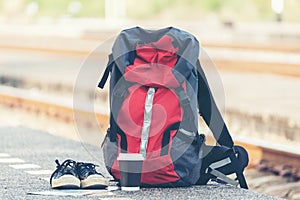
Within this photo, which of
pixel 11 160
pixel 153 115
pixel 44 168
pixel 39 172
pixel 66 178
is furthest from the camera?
pixel 11 160

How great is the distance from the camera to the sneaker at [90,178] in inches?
222

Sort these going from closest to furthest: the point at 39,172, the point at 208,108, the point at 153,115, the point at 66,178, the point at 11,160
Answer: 1. the point at 153,115
2. the point at 66,178
3. the point at 208,108
4. the point at 39,172
5. the point at 11,160

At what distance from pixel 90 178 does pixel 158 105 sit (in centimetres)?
58

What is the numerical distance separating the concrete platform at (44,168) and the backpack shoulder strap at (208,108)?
34cm

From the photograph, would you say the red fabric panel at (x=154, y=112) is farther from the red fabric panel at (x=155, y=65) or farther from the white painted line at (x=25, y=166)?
the white painted line at (x=25, y=166)

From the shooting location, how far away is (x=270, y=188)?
22.3 feet

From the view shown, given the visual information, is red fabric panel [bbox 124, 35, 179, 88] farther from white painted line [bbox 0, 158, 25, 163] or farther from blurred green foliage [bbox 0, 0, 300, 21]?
blurred green foliage [bbox 0, 0, 300, 21]

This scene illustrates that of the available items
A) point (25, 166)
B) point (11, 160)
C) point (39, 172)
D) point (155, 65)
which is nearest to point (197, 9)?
point (11, 160)

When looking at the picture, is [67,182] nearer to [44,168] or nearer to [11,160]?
[44,168]

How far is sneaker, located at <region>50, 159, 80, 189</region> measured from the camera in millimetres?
5609

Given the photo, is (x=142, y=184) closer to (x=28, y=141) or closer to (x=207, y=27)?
(x=28, y=141)

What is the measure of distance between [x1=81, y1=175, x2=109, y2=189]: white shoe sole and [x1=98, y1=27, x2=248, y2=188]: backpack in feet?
0.26

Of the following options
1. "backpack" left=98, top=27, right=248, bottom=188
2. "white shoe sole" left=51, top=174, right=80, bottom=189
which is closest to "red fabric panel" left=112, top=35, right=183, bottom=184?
"backpack" left=98, top=27, right=248, bottom=188

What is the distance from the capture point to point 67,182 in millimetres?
5598
